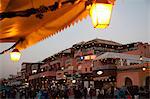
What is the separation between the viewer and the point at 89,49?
26.6m

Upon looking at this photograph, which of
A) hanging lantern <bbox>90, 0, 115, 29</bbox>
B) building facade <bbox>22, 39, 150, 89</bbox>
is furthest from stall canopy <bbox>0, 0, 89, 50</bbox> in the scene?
building facade <bbox>22, 39, 150, 89</bbox>

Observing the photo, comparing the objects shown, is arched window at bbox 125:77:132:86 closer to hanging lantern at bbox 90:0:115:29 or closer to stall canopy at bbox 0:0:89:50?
stall canopy at bbox 0:0:89:50

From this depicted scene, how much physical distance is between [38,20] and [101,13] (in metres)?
1.04

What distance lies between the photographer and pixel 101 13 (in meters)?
1.92

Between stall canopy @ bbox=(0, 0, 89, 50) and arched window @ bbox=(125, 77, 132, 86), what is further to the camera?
arched window @ bbox=(125, 77, 132, 86)

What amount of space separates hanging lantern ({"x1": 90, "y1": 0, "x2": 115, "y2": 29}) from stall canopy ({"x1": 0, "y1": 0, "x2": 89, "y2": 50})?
357 millimetres

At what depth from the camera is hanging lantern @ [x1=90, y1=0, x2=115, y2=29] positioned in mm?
1896

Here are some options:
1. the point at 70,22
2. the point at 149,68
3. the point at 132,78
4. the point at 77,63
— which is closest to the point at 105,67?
the point at 132,78

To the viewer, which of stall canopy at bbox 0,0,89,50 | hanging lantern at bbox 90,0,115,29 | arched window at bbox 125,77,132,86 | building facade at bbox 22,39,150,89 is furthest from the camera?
arched window at bbox 125,77,132,86

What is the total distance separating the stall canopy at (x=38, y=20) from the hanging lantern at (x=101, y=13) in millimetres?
357

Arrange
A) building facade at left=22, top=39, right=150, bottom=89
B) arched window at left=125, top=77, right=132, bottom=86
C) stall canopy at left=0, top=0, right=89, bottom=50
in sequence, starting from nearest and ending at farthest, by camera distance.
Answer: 1. stall canopy at left=0, top=0, right=89, bottom=50
2. building facade at left=22, top=39, right=150, bottom=89
3. arched window at left=125, top=77, right=132, bottom=86

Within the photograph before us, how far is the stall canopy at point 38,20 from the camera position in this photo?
90.0 inches

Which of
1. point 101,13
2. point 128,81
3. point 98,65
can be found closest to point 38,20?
point 101,13

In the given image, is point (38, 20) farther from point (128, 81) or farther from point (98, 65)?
point (98, 65)
